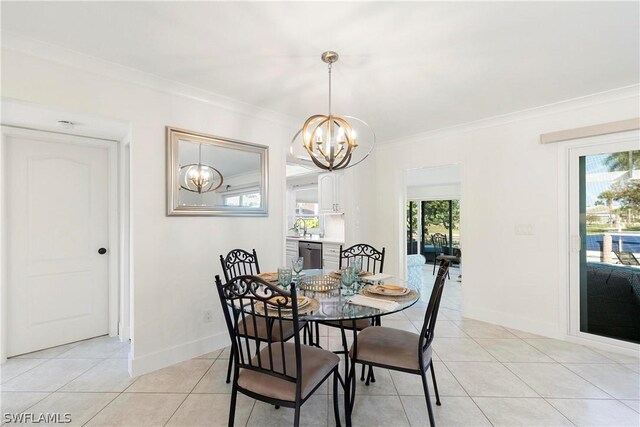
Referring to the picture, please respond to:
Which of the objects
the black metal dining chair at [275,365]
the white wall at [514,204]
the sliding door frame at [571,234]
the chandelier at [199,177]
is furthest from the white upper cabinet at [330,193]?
the black metal dining chair at [275,365]

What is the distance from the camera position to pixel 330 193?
4.95 metres

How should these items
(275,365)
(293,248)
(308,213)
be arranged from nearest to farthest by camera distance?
(275,365), (293,248), (308,213)

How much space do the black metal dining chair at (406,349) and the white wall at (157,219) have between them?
1.57 meters

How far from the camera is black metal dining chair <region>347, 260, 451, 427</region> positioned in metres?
1.73

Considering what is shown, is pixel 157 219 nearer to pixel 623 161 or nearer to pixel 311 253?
pixel 311 253

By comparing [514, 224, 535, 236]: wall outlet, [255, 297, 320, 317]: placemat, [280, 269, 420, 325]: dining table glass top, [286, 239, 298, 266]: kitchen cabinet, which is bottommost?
[286, 239, 298, 266]: kitchen cabinet

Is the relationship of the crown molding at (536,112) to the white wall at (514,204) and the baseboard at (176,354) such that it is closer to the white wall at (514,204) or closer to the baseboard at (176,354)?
the white wall at (514,204)

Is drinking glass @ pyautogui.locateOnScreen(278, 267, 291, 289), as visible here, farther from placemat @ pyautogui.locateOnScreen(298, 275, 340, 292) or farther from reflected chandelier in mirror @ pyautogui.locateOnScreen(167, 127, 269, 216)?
reflected chandelier in mirror @ pyautogui.locateOnScreen(167, 127, 269, 216)

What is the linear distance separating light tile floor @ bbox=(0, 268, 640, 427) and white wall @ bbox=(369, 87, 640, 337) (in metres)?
0.56

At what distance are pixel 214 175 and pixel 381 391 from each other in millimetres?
2308

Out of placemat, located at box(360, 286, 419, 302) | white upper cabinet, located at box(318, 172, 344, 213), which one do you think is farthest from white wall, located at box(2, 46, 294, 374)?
white upper cabinet, located at box(318, 172, 344, 213)

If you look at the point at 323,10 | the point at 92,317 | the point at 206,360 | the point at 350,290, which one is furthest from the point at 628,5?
the point at 92,317

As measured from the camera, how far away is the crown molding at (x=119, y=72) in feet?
6.21

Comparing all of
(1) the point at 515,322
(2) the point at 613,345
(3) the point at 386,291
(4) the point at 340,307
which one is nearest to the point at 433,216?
(1) the point at 515,322
